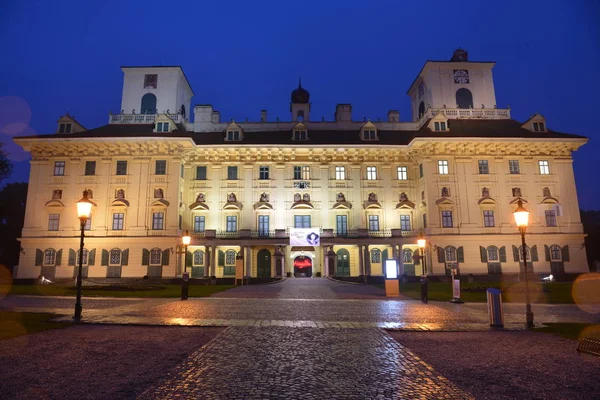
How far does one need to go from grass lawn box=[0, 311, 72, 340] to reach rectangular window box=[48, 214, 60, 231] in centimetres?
3029

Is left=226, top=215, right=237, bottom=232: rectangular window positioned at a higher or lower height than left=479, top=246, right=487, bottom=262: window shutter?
higher

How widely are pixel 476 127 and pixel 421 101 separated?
31.4 ft

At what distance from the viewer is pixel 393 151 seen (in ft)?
144

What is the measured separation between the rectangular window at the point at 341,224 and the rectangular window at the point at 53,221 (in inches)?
1117

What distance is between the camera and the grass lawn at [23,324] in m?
9.95

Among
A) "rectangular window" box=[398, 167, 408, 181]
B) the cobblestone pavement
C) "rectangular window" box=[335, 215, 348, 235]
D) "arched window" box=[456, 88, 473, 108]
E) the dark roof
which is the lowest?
the cobblestone pavement

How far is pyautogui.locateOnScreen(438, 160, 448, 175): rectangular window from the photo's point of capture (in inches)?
1658

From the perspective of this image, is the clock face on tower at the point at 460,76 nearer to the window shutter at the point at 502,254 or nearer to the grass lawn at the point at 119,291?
the window shutter at the point at 502,254

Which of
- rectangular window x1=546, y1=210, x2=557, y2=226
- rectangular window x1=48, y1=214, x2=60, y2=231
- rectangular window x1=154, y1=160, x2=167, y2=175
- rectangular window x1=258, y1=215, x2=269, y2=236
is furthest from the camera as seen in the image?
rectangular window x1=258, y1=215, x2=269, y2=236

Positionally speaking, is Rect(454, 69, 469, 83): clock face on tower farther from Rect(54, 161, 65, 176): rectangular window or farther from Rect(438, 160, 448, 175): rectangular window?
Rect(54, 161, 65, 176): rectangular window

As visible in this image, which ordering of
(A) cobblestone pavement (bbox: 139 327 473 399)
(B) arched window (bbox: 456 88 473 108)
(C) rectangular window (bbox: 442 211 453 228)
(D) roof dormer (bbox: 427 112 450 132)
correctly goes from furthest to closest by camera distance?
1. (B) arched window (bbox: 456 88 473 108)
2. (D) roof dormer (bbox: 427 112 450 132)
3. (C) rectangular window (bbox: 442 211 453 228)
4. (A) cobblestone pavement (bbox: 139 327 473 399)

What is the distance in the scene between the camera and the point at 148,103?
161ft

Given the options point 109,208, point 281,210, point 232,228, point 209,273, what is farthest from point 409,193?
point 109,208

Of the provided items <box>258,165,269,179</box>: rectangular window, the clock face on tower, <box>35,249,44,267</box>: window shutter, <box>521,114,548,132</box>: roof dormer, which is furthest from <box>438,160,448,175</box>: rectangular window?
<box>35,249,44,267</box>: window shutter
